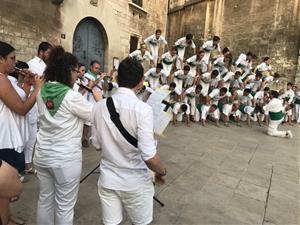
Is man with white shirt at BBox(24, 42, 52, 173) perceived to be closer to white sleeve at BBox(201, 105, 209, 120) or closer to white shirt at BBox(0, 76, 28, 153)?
white shirt at BBox(0, 76, 28, 153)

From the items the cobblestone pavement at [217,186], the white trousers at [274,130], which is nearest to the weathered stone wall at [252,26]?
the white trousers at [274,130]

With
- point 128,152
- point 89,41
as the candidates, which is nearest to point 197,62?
point 89,41

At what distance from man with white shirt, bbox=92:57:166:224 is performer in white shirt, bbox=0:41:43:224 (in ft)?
2.82

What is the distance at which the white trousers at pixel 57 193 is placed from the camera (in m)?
2.72

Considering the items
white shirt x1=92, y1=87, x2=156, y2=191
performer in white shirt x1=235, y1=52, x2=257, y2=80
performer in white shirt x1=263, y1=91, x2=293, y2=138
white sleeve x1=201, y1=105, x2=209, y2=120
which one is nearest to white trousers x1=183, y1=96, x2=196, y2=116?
white sleeve x1=201, y1=105, x2=209, y2=120

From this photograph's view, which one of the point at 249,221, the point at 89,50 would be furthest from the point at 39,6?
the point at 249,221

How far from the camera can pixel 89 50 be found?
512 inches

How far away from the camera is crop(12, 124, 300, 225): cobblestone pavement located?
4.00 m

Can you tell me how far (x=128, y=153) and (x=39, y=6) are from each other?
9.32 meters

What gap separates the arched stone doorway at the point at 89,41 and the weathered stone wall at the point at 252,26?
974 centimetres

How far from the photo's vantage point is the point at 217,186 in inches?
201

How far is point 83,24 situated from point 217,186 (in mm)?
9568

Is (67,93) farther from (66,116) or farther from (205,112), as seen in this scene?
(205,112)

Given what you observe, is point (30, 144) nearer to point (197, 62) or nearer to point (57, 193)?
point (57, 193)
